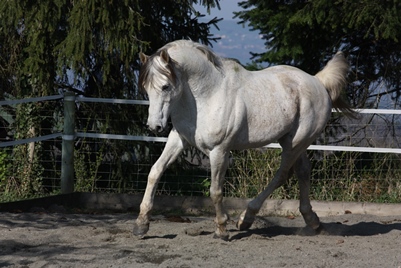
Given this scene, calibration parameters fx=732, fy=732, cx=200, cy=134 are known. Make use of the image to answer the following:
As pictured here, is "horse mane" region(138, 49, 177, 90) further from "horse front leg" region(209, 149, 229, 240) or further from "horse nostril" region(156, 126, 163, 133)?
"horse front leg" region(209, 149, 229, 240)

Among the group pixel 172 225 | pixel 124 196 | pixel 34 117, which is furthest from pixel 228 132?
pixel 34 117

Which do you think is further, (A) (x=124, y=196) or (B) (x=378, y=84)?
(B) (x=378, y=84)

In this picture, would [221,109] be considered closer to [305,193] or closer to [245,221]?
[245,221]

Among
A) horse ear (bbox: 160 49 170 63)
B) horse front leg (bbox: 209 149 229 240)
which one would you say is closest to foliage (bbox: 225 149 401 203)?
horse front leg (bbox: 209 149 229 240)

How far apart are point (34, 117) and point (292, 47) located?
3.60m

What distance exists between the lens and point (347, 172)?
9570 mm

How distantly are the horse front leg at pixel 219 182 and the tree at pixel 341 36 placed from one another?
11.4ft

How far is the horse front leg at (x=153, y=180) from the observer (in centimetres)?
672

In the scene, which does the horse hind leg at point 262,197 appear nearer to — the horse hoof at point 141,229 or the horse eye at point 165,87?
the horse hoof at point 141,229

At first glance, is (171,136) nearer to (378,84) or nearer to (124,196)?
(124,196)

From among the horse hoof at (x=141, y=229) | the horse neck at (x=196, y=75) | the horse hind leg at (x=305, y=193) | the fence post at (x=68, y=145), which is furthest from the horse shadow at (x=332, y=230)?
the fence post at (x=68, y=145)

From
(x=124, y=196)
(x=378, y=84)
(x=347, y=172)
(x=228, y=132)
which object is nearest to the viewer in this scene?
(x=228, y=132)

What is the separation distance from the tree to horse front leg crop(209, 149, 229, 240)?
347 centimetres

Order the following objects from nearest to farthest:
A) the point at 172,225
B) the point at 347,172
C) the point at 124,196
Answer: the point at 172,225 < the point at 124,196 < the point at 347,172
